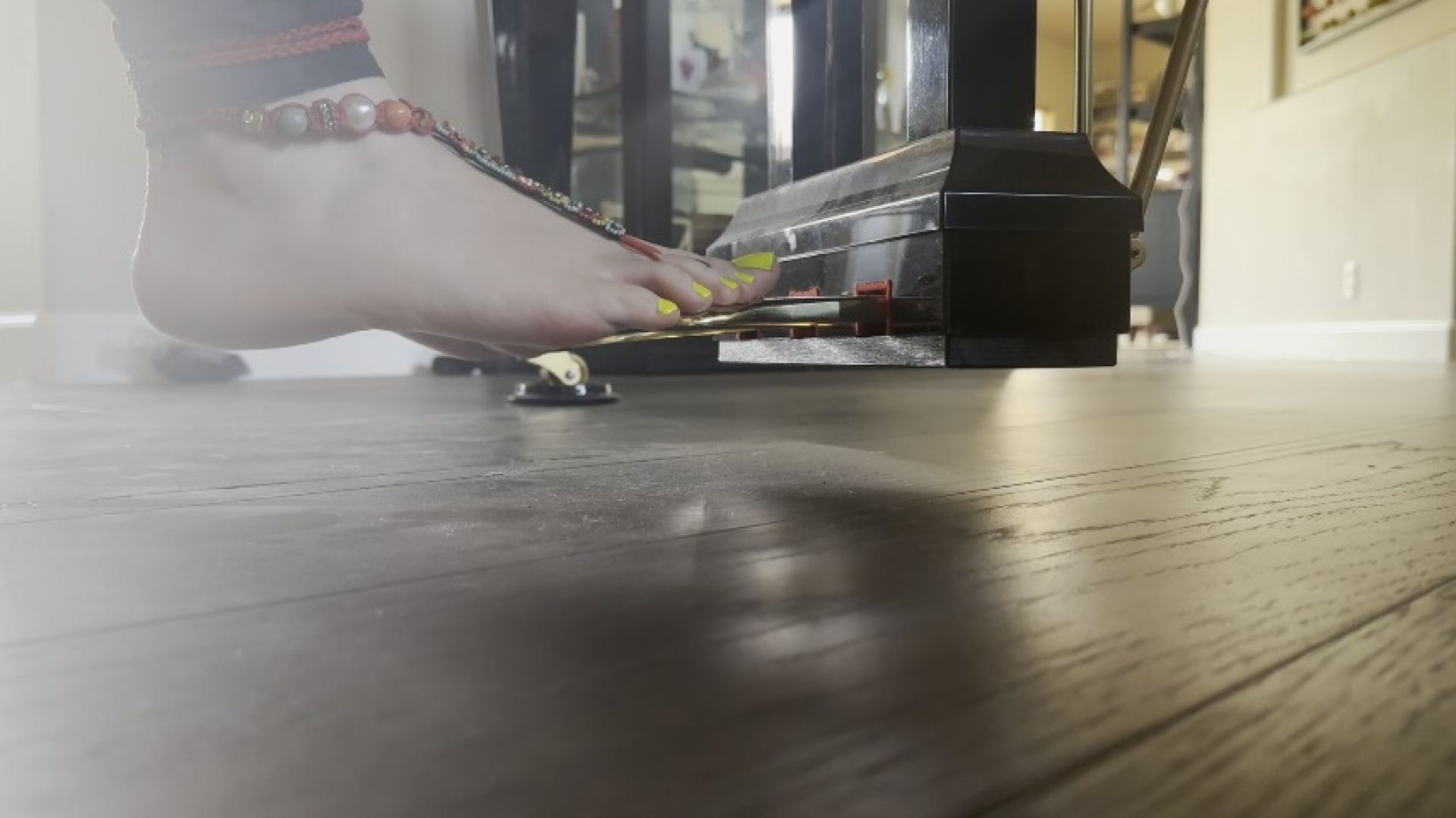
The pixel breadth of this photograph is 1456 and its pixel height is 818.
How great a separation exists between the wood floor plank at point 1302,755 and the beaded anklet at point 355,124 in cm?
50

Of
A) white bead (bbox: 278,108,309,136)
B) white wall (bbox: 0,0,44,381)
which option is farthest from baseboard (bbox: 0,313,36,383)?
white bead (bbox: 278,108,309,136)

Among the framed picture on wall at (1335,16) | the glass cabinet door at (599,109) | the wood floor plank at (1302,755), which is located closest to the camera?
the wood floor plank at (1302,755)

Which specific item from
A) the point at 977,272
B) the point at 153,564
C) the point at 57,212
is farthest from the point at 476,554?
the point at 57,212

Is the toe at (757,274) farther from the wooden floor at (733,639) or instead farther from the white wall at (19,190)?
the white wall at (19,190)

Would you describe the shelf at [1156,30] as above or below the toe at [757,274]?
above

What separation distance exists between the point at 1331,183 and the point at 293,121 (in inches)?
130

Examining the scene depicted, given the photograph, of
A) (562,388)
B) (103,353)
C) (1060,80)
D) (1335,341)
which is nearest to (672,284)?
(1060,80)

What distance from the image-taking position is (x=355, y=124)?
61cm

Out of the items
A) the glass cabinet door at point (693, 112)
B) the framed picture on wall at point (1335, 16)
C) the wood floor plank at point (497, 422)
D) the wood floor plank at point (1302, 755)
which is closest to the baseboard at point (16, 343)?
the wood floor plank at point (497, 422)

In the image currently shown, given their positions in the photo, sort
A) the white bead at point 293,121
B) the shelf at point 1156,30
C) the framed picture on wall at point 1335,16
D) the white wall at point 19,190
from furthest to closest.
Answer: the shelf at point 1156,30 → the framed picture on wall at point 1335,16 → the white wall at point 19,190 → the white bead at point 293,121

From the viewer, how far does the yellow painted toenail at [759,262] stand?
740 millimetres

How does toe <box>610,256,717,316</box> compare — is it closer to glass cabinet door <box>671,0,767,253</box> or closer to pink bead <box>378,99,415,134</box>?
pink bead <box>378,99,415,134</box>

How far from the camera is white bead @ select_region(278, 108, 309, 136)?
23.5 inches

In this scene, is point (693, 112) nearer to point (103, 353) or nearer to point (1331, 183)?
point (103, 353)
